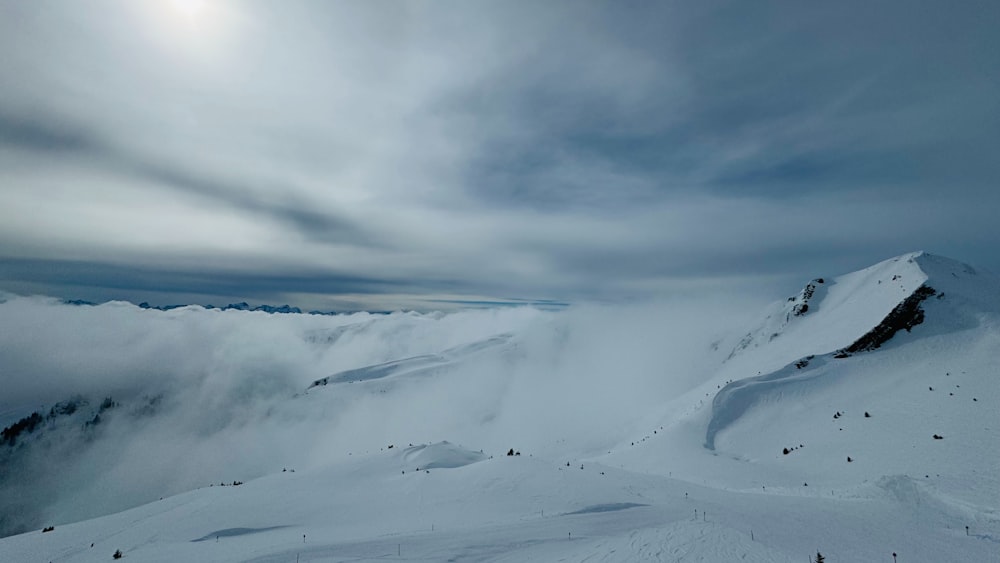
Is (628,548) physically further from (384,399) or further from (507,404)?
(384,399)

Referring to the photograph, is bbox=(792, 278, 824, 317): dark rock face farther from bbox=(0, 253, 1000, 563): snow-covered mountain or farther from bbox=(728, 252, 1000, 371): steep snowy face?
bbox=(0, 253, 1000, 563): snow-covered mountain

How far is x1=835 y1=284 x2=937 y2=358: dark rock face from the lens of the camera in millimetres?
40219

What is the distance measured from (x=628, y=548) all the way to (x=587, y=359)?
153m

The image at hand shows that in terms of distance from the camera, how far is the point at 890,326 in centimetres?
4062

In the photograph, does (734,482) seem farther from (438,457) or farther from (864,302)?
(864,302)


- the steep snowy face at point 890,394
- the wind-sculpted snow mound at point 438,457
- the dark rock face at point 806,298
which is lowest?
the wind-sculpted snow mound at point 438,457

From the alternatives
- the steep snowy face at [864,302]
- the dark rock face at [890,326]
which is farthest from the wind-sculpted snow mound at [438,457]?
the dark rock face at [890,326]

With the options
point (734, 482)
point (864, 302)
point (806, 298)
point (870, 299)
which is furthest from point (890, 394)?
point (806, 298)

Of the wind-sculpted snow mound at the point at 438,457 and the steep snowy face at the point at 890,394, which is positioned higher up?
the steep snowy face at the point at 890,394

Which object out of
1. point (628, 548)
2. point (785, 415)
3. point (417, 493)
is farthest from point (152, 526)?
point (785, 415)

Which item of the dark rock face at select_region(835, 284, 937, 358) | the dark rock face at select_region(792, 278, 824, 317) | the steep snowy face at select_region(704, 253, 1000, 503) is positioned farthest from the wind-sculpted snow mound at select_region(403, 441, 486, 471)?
the dark rock face at select_region(792, 278, 824, 317)

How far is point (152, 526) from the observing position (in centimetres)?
1781

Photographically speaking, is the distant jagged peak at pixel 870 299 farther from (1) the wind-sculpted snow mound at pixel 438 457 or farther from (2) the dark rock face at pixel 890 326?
(1) the wind-sculpted snow mound at pixel 438 457

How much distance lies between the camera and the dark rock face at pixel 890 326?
40219 mm
